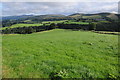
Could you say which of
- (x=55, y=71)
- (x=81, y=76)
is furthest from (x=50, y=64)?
(x=81, y=76)

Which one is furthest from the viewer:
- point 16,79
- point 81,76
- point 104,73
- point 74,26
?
point 74,26

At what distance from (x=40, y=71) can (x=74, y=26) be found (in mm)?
93755

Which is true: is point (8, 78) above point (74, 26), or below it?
below

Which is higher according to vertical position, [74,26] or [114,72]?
[74,26]

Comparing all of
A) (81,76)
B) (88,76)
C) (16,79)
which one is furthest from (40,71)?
(88,76)

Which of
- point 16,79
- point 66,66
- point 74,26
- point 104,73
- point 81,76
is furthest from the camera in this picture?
point 74,26

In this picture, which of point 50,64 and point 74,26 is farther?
point 74,26

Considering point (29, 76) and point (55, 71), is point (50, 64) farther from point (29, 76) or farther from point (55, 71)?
point (29, 76)

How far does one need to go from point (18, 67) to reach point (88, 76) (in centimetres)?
431

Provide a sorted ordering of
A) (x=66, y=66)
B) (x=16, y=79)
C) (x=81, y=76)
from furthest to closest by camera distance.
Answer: (x=66, y=66), (x=81, y=76), (x=16, y=79)

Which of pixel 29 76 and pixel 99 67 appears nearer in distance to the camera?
pixel 29 76

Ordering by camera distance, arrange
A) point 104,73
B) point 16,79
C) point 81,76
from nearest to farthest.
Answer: point 16,79 < point 81,76 < point 104,73

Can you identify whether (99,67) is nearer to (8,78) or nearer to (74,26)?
(8,78)

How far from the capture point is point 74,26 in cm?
9738
